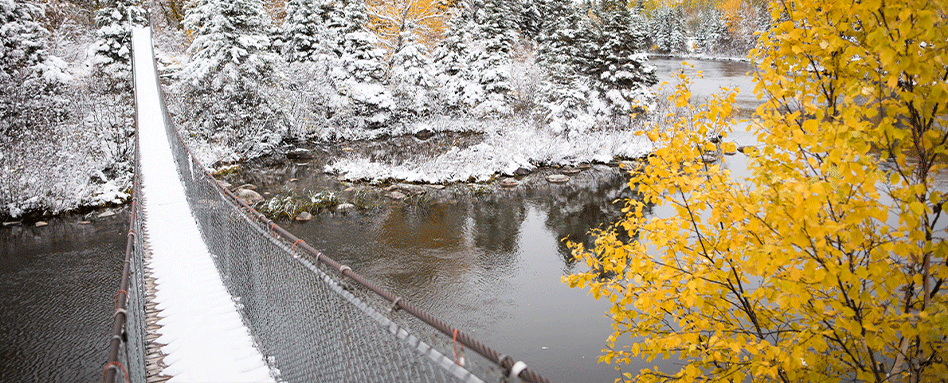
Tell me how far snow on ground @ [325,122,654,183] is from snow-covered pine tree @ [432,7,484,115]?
279 cm

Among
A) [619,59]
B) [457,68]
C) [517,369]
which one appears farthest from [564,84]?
[517,369]

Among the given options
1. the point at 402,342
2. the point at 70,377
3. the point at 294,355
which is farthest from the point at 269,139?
the point at 402,342

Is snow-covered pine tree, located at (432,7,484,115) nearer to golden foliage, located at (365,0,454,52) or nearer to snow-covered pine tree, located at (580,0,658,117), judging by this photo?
golden foliage, located at (365,0,454,52)

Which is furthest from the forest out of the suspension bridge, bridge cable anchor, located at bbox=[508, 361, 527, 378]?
bridge cable anchor, located at bbox=[508, 361, 527, 378]

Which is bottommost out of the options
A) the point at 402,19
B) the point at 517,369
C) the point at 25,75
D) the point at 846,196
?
the point at 517,369

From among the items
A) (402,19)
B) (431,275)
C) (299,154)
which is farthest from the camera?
(402,19)

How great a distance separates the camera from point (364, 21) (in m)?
21.8

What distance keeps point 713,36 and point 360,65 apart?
61.1 metres

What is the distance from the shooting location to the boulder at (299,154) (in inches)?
745

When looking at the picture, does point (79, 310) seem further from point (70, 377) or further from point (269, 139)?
point (269, 139)

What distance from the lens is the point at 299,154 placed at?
1944 centimetres

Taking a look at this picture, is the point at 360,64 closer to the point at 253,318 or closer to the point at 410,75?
the point at 410,75

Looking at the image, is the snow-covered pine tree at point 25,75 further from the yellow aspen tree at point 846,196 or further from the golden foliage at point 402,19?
the yellow aspen tree at point 846,196

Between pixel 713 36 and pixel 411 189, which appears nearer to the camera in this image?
pixel 411 189
